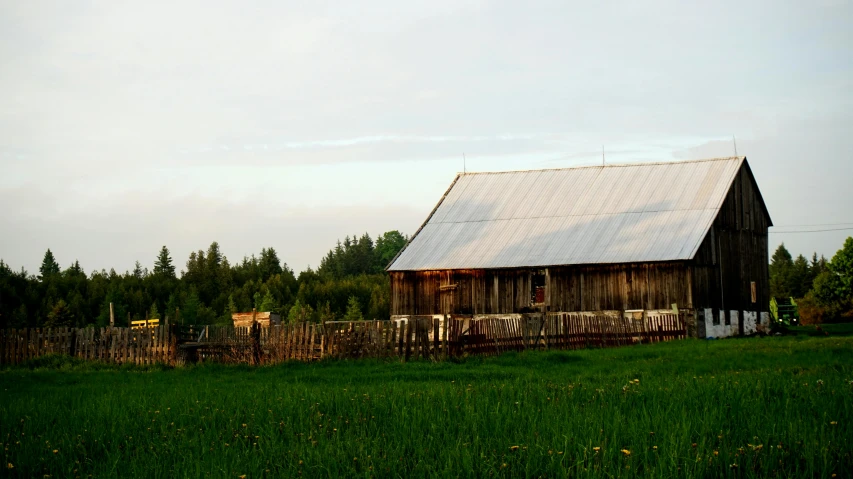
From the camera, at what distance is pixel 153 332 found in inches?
1226

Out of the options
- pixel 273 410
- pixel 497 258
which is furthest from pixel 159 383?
pixel 497 258

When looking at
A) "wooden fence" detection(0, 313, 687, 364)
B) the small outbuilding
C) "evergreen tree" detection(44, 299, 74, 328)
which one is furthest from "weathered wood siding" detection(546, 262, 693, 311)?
"evergreen tree" detection(44, 299, 74, 328)

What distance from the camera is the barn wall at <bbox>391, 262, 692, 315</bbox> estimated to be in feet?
135

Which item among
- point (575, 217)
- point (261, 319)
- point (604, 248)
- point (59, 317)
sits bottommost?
point (261, 319)

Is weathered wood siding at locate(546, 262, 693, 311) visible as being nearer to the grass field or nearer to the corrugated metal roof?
the corrugated metal roof

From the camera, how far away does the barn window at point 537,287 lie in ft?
144

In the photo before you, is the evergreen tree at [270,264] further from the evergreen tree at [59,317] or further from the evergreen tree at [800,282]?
the evergreen tree at [800,282]

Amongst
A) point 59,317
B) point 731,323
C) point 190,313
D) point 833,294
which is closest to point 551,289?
point 731,323

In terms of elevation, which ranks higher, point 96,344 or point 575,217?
point 575,217

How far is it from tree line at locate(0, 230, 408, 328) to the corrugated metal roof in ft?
69.9

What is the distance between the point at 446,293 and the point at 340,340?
17.2 metres

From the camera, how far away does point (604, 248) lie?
141 ft

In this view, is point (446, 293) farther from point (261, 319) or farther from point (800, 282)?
point (800, 282)

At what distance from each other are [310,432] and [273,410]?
2.65m
